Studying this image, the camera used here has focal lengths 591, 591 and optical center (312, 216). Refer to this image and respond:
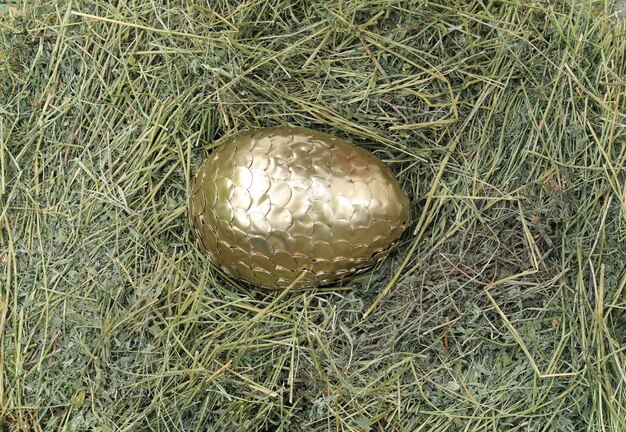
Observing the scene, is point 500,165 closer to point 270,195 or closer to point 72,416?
point 270,195

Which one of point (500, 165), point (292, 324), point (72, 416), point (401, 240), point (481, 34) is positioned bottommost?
point (72, 416)

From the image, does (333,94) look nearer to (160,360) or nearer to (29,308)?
(160,360)

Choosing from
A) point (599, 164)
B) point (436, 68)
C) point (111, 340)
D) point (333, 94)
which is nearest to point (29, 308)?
point (111, 340)

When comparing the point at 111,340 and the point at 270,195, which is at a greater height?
the point at 270,195
